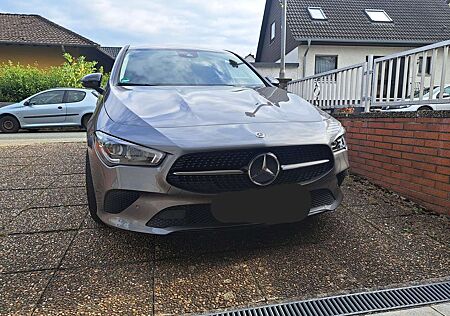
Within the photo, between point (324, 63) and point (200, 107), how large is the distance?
15.7 meters

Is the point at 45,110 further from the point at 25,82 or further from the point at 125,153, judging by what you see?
the point at 125,153

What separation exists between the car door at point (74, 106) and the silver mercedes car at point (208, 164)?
9391 mm

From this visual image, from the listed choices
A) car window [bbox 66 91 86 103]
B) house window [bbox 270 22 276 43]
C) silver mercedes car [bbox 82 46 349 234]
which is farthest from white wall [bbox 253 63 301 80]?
silver mercedes car [bbox 82 46 349 234]

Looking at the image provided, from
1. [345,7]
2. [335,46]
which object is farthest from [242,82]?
[345,7]

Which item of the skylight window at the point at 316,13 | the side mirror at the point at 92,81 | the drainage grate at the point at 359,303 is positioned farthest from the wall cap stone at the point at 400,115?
the skylight window at the point at 316,13

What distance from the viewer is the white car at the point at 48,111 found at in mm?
10930

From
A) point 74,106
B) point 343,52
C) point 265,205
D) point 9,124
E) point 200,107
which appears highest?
point 343,52

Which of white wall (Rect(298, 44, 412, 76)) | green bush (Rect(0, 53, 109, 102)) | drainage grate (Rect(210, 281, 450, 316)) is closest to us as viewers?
drainage grate (Rect(210, 281, 450, 316))

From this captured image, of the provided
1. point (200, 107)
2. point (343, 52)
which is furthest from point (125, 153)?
point (343, 52)

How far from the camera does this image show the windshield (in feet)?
10.2

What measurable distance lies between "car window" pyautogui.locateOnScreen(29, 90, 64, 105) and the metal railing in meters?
8.78

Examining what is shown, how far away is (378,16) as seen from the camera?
57.8 feet

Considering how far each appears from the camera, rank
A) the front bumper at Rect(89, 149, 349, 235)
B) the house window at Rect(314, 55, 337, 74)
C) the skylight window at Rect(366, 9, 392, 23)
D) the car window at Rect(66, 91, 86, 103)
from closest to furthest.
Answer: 1. the front bumper at Rect(89, 149, 349, 235)
2. the car window at Rect(66, 91, 86, 103)
3. the house window at Rect(314, 55, 337, 74)
4. the skylight window at Rect(366, 9, 392, 23)

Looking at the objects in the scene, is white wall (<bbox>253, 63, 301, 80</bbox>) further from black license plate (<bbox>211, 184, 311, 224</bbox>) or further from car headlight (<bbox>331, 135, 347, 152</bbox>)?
black license plate (<bbox>211, 184, 311, 224</bbox>)
